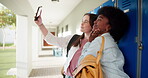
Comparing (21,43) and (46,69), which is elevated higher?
(21,43)

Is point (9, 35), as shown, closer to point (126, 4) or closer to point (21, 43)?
point (21, 43)

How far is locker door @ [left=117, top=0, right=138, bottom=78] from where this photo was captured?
3.27ft

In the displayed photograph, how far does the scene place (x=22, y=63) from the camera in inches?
138

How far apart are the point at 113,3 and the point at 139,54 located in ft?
2.12

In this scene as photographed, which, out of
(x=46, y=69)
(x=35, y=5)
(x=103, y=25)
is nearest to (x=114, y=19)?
(x=103, y=25)

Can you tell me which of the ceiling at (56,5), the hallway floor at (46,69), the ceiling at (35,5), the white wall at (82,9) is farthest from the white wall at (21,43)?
the white wall at (82,9)

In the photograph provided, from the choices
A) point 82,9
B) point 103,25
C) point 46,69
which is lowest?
point 46,69

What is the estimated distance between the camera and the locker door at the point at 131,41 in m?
1.00

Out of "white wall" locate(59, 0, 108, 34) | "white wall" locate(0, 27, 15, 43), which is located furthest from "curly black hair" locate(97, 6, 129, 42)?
"white wall" locate(0, 27, 15, 43)

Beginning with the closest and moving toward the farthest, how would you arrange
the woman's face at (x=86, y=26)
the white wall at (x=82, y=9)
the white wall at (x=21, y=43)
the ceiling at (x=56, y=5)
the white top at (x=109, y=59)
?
the white top at (x=109, y=59) < the woman's face at (x=86, y=26) < the white wall at (x=82, y=9) < the white wall at (x=21, y=43) < the ceiling at (x=56, y=5)

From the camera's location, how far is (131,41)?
1.04 m

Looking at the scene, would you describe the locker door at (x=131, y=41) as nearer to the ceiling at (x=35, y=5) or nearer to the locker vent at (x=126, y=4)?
the locker vent at (x=126, y=4)

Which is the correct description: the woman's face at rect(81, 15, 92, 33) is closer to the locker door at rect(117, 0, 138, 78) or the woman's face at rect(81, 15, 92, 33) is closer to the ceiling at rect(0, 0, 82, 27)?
the locker door at rect(117, 0, 138, 78)

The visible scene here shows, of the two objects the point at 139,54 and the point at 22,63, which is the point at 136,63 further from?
the point at 22,63
